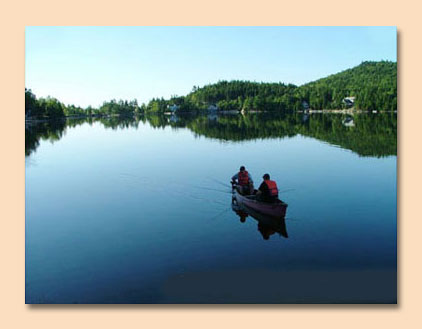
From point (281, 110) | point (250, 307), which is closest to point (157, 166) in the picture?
point (250, 307)

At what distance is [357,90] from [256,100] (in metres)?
55.3

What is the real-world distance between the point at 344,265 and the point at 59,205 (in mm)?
10930

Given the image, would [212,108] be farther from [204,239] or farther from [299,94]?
[204,239]

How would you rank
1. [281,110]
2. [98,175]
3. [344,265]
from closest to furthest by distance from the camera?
[344,265] < [98,175] < [281,110]

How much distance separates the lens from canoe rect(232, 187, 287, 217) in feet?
40.7

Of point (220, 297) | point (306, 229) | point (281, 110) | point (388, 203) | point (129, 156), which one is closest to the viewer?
point (220, 297)

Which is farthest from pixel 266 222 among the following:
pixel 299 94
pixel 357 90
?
pixel 299 94

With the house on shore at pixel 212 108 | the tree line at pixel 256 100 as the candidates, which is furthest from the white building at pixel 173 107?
the house on shore at pixel 212 108

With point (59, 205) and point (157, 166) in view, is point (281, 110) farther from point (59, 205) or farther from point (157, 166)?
point (59, 205)

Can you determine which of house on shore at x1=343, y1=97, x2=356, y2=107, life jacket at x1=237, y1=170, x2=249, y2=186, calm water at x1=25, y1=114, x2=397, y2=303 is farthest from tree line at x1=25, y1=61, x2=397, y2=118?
life jacket at x1=237, y1=170, x2=249, y2=186

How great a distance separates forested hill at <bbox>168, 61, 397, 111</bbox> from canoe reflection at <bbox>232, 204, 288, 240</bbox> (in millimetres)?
58495

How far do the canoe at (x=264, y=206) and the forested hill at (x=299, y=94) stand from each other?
58.3 m

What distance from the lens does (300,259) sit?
9.86 m

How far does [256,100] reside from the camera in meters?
144
